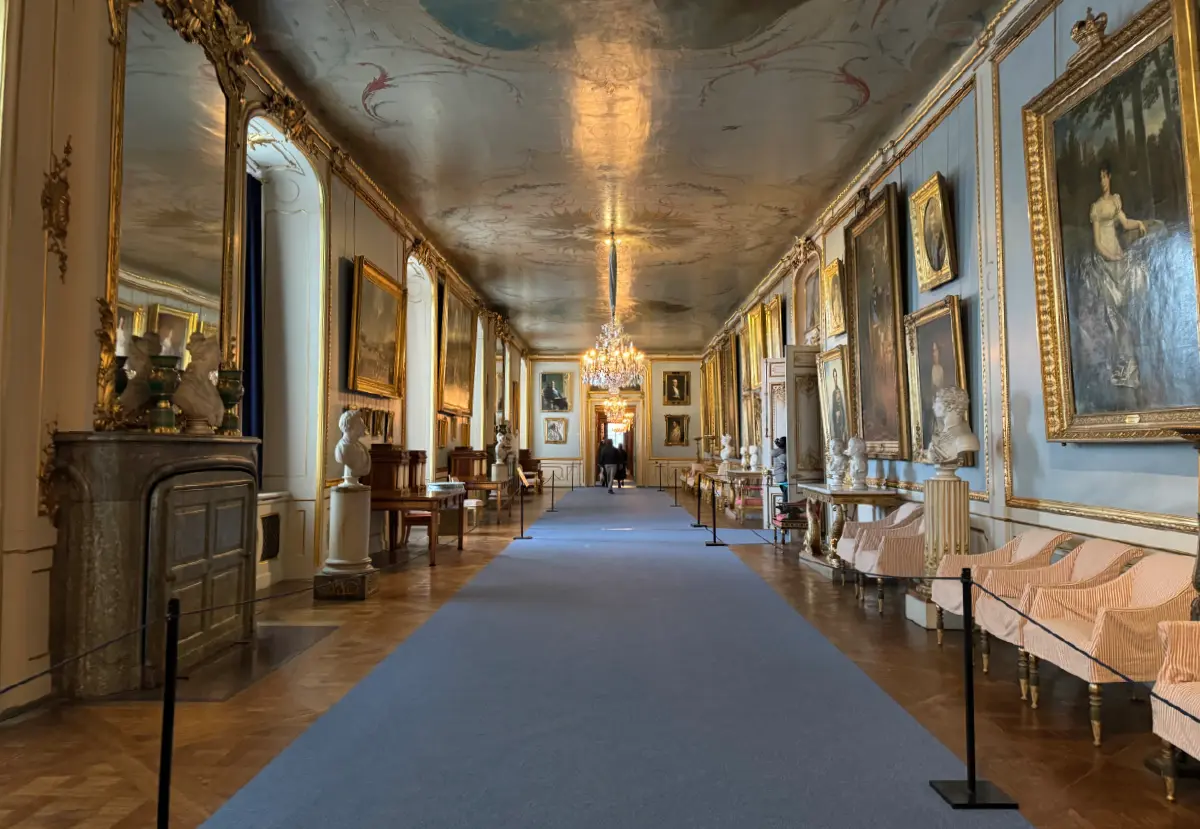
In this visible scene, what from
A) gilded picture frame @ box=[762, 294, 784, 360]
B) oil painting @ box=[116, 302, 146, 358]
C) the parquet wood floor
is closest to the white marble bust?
the parquet wood floor

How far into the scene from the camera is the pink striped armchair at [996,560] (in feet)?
16.3

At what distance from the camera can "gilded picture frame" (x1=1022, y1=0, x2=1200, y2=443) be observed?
3.84 m

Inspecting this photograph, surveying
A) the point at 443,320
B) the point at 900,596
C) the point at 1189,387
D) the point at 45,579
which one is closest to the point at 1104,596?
the point at 1189,387

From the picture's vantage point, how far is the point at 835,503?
8.18m

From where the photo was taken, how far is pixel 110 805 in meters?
2.91

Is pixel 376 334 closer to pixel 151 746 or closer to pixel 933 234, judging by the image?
pixel 933 234

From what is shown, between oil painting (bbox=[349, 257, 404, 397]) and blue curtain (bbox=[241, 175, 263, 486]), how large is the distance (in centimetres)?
107

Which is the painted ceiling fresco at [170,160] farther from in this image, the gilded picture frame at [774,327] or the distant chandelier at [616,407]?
the distant chandelier at [616,407]

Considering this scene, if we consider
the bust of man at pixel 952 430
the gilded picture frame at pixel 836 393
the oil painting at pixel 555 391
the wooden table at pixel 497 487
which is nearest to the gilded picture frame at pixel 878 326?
the gilded picture frame at pixel 836 393

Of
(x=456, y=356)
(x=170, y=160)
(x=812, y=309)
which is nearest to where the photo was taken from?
(x=170, y=160)

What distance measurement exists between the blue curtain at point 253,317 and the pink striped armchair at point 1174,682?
292 inches

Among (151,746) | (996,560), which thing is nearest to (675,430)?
(996,560)

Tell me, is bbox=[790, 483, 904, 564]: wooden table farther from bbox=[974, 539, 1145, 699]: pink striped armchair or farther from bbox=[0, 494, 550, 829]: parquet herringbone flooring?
bbox=[0, 494, 550, 829]: parquet herringbone flooring

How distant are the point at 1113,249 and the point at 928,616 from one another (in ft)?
9.68
